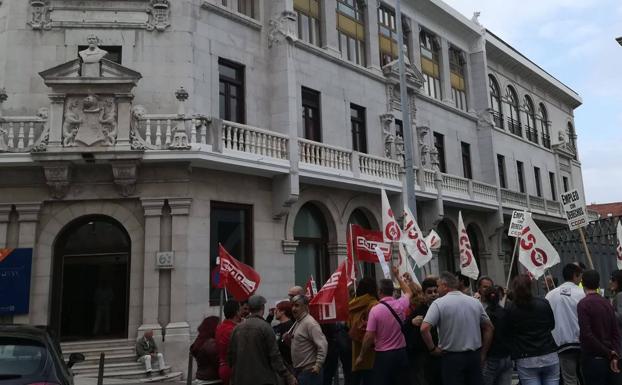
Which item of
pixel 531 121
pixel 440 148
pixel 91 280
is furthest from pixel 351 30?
pixel 531 121

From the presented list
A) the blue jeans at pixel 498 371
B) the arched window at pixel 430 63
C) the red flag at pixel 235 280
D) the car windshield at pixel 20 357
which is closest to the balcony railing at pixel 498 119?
the arched window at pixel 430 63

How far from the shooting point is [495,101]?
30.2 meters

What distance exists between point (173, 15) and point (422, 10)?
14.0m

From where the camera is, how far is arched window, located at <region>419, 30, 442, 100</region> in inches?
1011

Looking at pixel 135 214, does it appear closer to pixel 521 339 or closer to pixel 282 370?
pixel 282 370

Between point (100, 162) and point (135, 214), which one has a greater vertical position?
point (100, 162)

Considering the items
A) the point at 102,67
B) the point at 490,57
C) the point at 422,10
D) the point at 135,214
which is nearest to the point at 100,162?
the point at 135,214

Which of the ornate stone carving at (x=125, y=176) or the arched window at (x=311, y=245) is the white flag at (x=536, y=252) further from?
the ornate stone carving at (x=125, y=176)

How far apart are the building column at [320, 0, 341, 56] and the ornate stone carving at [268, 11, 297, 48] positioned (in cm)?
228

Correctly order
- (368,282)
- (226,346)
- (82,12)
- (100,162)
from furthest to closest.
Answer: (82,12)
(100,162)
(368,282)
(226,346)

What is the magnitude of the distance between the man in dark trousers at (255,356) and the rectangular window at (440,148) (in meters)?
20.1

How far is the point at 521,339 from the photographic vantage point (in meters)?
6.47

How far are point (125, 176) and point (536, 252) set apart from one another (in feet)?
34.3

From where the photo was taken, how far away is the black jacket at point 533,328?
6387 mm
